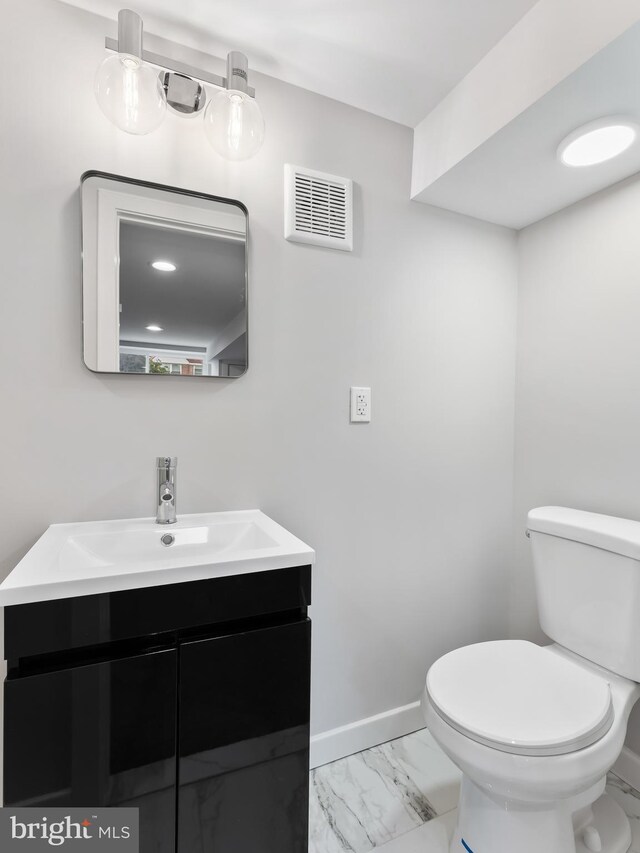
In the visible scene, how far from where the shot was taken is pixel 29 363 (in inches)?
45.4

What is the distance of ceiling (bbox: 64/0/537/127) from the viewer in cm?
118

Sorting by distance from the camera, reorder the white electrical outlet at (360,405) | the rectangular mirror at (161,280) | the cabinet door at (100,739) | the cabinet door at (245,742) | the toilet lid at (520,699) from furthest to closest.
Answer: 1. the white electrical outlet at (360,405)
2. the rectangular mirror at (161,280)
3. the toilet lid at (520,699)
4. the cabinet door at (245,742)
5. the cabinet door at (100,739)

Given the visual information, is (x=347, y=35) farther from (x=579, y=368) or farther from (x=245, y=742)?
(x=245, y=742)

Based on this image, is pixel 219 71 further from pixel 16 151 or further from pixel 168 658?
pixel 168 658

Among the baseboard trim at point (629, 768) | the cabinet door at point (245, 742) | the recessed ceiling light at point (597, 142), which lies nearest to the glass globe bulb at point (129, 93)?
the recessed ceiling light at point (597, 142)

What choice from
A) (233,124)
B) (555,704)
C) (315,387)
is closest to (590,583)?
(555,704)

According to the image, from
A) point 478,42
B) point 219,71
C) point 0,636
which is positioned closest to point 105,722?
point 0,636

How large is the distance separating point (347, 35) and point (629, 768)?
2.45 metres

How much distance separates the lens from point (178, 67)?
118 cm

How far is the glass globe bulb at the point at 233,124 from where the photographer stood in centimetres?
124

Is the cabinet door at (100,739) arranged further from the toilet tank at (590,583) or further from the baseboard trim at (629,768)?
the baseboard trim at (629,768)

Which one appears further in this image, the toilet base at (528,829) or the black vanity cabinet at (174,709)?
the toilet base at (528,829)

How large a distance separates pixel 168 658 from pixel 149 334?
0.84 metres

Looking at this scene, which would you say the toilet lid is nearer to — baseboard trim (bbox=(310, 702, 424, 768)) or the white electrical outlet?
baseboard trim (bbox=(310, 702, 424, 768))
